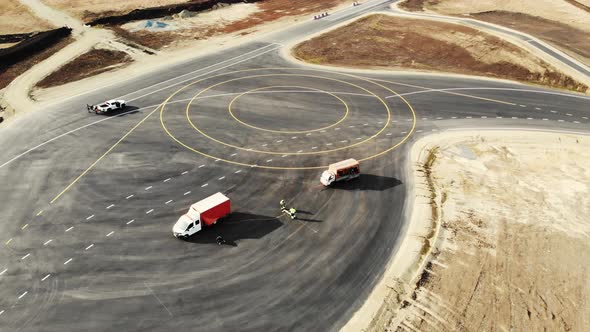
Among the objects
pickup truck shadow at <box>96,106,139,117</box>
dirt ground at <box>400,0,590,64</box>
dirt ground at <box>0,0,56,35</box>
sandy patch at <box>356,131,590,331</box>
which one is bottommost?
sandy patch at <box>356,131,590,331</box>

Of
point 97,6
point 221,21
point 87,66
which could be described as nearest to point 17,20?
point 97,6

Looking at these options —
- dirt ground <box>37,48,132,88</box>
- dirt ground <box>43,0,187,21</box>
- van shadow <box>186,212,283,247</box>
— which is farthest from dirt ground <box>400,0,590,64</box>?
dirt ground <box>37,48,132,88</box>

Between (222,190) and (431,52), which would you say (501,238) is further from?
(431,52)

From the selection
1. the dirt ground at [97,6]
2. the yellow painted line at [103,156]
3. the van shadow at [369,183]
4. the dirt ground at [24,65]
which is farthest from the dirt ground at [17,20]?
the van shadow at [369,183]

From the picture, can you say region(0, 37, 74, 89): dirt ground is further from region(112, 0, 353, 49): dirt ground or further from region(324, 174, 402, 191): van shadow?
region(324, 174, 402, 191): van shadow

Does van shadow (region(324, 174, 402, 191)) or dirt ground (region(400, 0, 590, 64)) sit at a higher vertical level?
dirt ground (region(400, 0, 590, 64))

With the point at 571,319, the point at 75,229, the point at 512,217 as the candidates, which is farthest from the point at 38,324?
the point at 512,217
